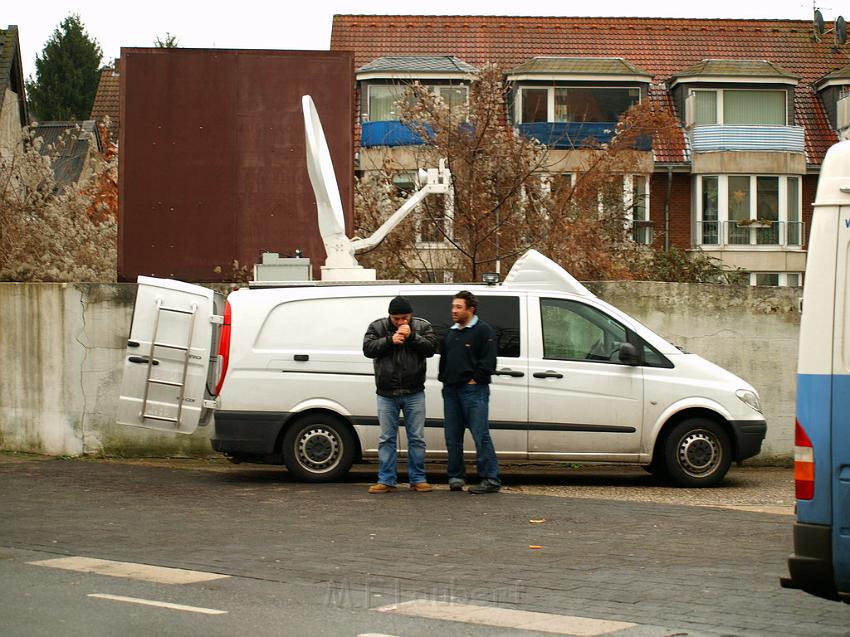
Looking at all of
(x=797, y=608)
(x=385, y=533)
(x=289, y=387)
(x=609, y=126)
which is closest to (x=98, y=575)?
(x=385, y=533)

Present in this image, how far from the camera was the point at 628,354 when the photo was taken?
12.6 metres

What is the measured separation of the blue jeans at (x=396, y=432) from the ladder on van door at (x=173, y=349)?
92.0 inches

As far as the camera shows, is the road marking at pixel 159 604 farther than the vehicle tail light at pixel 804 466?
Yes

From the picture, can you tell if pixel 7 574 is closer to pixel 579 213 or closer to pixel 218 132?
pixel 218 132

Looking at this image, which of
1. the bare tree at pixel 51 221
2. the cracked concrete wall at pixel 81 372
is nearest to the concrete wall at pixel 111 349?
the cracked concrete wall at pixel 81 372

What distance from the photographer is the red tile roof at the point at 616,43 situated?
41125 mm

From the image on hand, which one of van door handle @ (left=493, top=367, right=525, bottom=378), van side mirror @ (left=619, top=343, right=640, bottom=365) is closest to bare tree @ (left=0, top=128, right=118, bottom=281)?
van door handle @ (left=493, top=367, right=525, bottom=378)

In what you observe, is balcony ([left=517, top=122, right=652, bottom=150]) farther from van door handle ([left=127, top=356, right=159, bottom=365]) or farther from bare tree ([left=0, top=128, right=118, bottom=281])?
van door handle ([left=127, top=356, right=159, bottom=365])

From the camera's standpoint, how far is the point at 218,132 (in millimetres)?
18234

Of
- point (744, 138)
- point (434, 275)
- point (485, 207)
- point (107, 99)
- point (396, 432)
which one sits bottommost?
point (396, 432)

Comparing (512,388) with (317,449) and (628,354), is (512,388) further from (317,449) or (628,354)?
(317,449)

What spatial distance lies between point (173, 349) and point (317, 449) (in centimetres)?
189

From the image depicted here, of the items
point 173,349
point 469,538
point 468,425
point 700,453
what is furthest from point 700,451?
point 173,349

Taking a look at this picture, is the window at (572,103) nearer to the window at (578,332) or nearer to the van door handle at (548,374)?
the window at (578,332)
